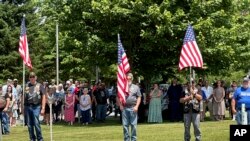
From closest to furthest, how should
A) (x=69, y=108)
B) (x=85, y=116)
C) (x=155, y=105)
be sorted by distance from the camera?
1. (x=155, y=105)
2. (x=85, y=116)
3. (x=69, y=108)

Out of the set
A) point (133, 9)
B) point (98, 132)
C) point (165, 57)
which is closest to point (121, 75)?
point (98, 132)

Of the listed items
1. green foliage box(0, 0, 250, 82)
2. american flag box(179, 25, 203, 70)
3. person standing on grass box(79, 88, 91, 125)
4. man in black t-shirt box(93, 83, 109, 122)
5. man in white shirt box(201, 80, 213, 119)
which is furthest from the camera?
man in black t-shirt box(93, 83, 109, 122)

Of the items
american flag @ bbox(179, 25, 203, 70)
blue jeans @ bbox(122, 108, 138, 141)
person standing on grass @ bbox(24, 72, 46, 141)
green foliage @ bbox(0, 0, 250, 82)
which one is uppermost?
green foliage @ bbox(0, 0, 250, 82)

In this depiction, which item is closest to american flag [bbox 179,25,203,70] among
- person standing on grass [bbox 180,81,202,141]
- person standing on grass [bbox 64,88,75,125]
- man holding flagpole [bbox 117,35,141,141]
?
person standing on grass [bbox 180,81,202,141]

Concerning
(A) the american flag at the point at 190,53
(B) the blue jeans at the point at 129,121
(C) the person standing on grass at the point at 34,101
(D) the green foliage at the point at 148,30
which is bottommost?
(B) the blue jeans at the point at 129,121

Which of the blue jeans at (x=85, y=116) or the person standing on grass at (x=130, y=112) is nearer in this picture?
the person standing on grass at (x=130, y=112)

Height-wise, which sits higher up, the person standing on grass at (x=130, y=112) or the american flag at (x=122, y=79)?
the american flag at (x=122, y=79)

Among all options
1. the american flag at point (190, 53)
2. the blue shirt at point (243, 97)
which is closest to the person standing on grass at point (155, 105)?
the american flag at point (190, 53)

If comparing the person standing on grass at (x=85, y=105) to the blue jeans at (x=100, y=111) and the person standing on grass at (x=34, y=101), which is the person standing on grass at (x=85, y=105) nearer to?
the blue jeans at (x=100, y=111)

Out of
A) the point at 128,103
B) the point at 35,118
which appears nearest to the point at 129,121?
the point at 128,103

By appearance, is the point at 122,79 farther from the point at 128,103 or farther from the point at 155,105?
the point at 155,105

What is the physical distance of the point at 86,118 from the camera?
1019 inches

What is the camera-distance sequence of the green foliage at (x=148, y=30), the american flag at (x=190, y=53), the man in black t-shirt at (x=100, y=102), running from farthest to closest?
the man in black t-shirt at (x=100, y=102), the green foliage at (x=148, y=30), the american flag at (x=190, y=53)

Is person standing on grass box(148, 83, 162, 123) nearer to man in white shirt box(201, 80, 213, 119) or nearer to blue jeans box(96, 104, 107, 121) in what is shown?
man in white shirt box(201, 80, 213, 119)
